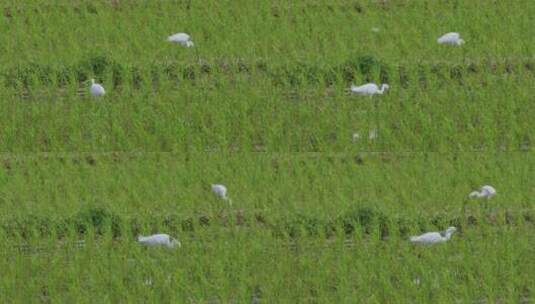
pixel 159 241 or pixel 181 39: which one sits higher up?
pixel 181 39

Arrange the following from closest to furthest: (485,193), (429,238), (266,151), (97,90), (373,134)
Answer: (429,238)
(485,193)
(266,151)
(373,134)
(97,90)

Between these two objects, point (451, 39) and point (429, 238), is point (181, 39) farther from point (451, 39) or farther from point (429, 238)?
point (429, 238)

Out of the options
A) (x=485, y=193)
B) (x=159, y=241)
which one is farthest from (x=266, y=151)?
(x=159, y=241)

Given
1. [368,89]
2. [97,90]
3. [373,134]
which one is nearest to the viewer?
[373,134]

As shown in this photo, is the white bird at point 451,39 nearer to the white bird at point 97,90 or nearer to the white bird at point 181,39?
the white bird at point 181,39

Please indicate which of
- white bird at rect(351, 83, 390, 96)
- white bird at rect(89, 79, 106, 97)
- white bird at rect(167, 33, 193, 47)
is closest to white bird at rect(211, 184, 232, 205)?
white bird at rect(351, 83, 390, 96)

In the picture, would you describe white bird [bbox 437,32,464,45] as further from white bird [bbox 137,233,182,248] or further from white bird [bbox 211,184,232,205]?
white bird [bbox 137,233,182,248]

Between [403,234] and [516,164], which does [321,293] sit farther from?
[516,164]

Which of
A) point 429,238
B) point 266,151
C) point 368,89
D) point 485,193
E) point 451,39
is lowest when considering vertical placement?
point 429,238

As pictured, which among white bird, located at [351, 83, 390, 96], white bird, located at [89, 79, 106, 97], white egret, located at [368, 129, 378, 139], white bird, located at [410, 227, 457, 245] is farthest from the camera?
white bird, located at [89, 79, 106, 97]
